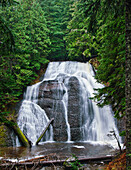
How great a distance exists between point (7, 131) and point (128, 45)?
34.2ft

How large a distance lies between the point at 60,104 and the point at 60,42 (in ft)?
45.4

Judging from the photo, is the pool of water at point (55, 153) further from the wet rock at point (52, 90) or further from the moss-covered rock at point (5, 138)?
the wet rock at point (52, 90)

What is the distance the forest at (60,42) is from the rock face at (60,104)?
2257 mm

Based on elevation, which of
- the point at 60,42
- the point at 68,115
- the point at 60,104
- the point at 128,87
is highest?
the point at 60,42

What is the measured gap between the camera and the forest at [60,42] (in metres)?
4.58

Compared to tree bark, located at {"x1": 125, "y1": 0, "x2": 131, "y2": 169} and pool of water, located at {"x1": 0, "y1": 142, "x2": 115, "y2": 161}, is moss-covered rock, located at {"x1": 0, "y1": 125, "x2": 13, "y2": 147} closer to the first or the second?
pool of water, located at {"x1": 0, "y1": 142, "x2": 115, "y2": 161}

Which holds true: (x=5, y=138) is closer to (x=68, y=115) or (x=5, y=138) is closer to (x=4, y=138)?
(x=4, y=138)

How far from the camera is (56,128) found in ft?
40.8

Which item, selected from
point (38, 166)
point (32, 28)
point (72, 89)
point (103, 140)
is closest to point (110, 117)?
point (103, 140)

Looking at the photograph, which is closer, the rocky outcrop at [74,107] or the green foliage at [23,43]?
the rocky outcrop at [74,107]

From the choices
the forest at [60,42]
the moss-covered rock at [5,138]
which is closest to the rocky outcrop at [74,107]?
the forest at [60,42]

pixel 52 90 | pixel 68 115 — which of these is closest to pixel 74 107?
pixel 68 115

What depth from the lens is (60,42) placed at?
2472 centimetres

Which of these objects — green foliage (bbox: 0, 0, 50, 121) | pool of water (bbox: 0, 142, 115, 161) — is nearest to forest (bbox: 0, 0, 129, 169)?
green foliage (bbox: 0, 0, 50, 121)
